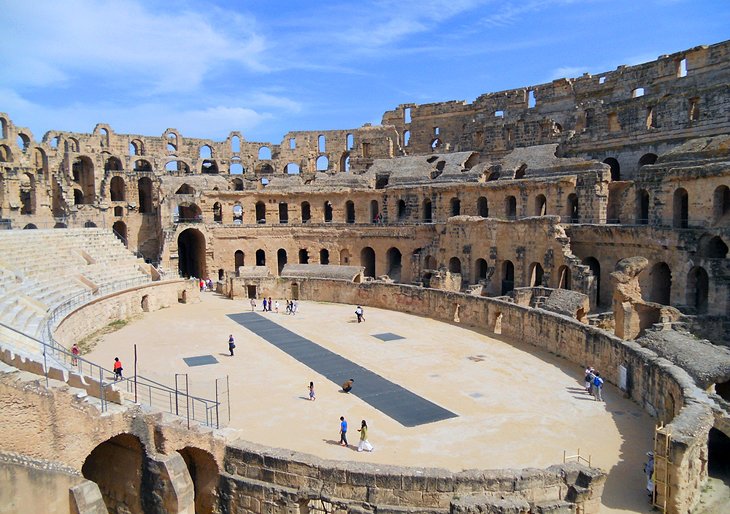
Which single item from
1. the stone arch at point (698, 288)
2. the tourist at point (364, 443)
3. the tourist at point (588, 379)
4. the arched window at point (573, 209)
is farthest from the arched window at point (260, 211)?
the tourist at point (364, 443)

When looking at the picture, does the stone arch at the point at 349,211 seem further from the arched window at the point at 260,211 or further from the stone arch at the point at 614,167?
the stone arch at the point at 614,167

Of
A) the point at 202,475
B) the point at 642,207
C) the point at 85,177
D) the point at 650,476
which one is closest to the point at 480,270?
the point at 642,207

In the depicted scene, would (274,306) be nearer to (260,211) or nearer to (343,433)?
(260,211)

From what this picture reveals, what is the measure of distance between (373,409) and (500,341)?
27.5ft

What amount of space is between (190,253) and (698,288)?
32.9m

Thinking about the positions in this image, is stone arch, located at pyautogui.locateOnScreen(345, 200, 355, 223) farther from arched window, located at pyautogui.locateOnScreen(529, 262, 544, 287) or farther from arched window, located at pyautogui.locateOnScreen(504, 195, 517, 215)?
arched window, located at pyautogui.locateOnScreen(529, 262, 544, 287)

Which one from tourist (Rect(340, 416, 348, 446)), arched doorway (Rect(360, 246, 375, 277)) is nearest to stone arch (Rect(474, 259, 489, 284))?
arched doorway (Rect(360, 246, 375, 277))

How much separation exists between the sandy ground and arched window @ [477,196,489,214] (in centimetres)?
1180

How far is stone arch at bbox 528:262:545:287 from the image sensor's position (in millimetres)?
29312

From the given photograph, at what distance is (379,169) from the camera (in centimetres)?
4206

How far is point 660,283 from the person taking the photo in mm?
25125

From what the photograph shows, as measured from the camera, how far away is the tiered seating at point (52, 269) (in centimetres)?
1844

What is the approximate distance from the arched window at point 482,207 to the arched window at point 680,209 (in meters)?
11.4

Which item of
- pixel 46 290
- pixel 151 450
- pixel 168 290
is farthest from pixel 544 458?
pixel 168 290
